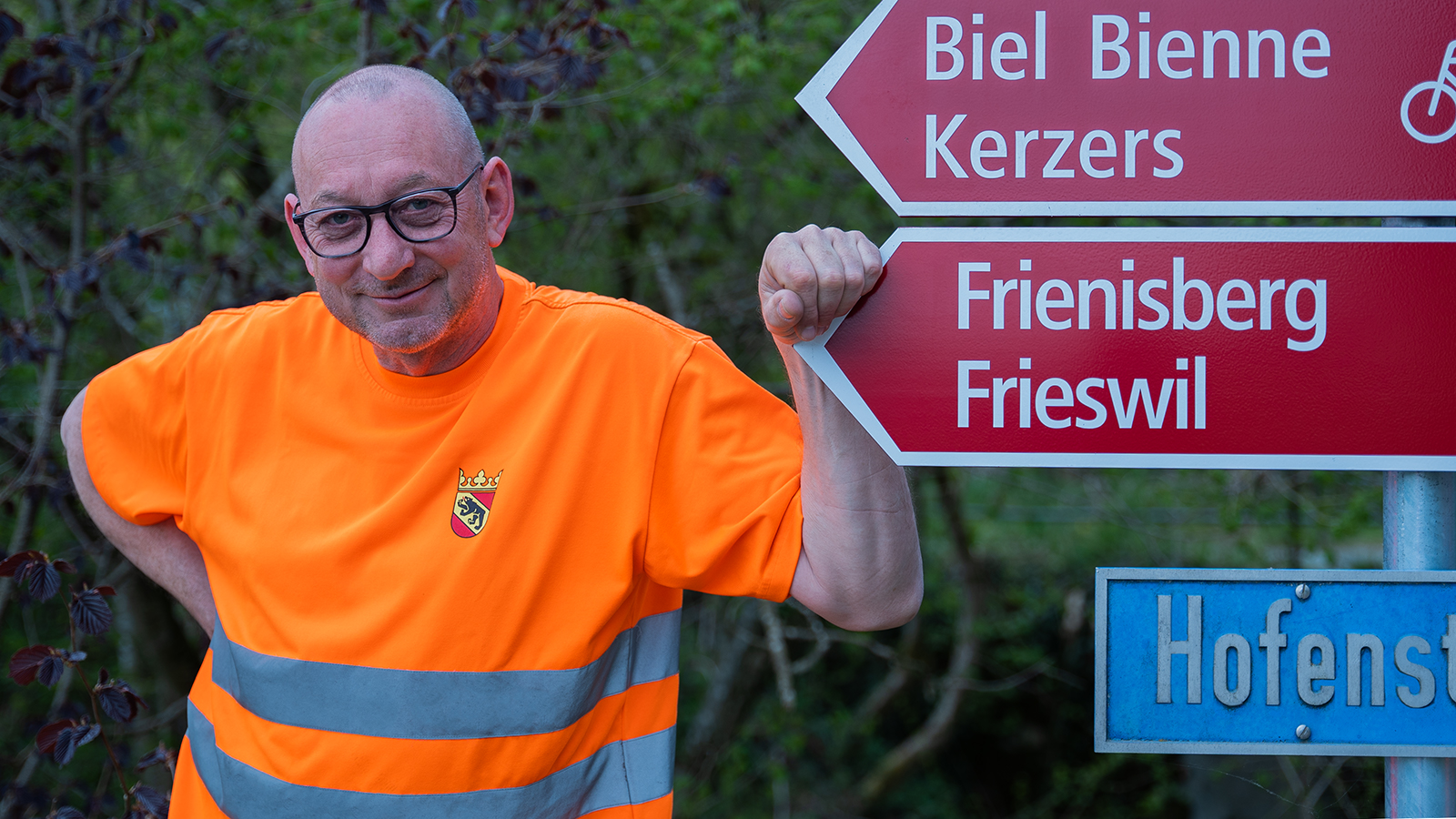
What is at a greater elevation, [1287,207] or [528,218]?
[528,218]

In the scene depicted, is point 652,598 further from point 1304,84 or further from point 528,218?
point 528,218

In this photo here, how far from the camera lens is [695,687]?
6.10 m

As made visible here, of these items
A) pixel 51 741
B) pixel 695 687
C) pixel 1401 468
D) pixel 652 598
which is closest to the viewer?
pixel 1401 468

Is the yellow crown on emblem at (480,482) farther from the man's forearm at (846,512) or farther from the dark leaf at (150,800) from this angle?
the dark leaf at (150,800)

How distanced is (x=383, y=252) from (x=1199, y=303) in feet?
3.87

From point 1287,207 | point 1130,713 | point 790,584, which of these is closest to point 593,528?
point 790,584

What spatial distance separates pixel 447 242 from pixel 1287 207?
1210 mm

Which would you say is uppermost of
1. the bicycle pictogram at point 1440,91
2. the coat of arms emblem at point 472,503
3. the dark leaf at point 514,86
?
the dark leaf at point 514,86

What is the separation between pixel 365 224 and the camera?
5.16 feet

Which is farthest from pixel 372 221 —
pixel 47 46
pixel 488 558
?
pixel 47 46

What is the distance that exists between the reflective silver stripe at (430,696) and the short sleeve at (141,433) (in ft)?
1.39

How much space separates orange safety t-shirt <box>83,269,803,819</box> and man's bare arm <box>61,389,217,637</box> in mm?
213

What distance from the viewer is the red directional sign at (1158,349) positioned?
1358mm

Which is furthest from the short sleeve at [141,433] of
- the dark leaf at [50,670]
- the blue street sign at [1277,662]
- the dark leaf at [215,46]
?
the blue street sign at [1277,662]
